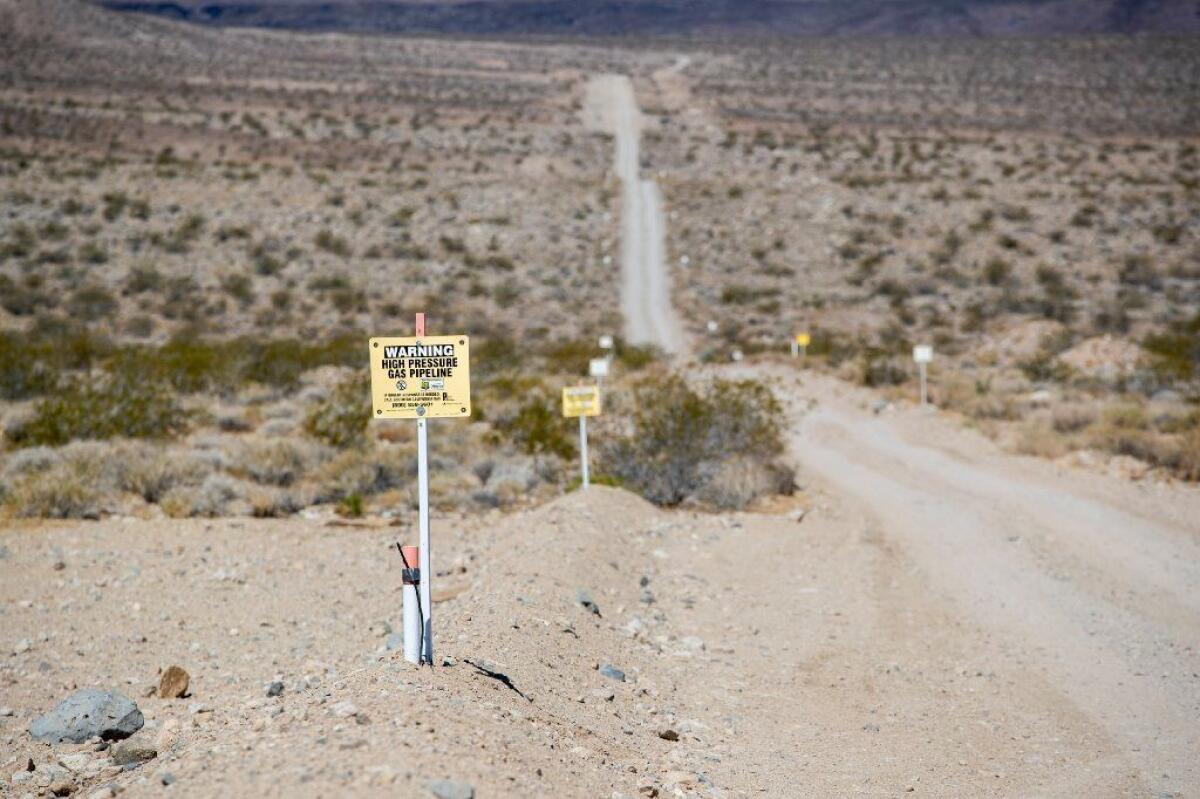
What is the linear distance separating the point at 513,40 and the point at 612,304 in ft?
235

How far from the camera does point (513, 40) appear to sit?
101938 millimetres

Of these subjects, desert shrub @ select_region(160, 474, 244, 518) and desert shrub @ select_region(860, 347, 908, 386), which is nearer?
desert shrub @ select_region(160, 474, 244, 518)

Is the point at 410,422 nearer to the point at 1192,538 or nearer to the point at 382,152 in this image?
the point at 1192,538

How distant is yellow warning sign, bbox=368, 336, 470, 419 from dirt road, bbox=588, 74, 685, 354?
27158 mm

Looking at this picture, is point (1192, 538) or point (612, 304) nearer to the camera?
point (1192, 538)

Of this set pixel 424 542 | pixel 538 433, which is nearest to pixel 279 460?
pixel 538 433

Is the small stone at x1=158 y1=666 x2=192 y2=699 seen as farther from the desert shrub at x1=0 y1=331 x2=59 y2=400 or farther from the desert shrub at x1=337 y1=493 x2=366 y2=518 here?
the desert shrub at x1=0 y1=331 x2=59 y2=400

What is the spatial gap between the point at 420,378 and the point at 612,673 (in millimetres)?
2534

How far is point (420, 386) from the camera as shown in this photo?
18.2ft

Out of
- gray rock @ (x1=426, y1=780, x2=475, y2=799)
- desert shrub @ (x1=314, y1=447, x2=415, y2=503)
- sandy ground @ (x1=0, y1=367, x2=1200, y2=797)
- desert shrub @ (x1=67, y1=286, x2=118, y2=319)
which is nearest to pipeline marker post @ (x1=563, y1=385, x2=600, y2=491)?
sandy ground @ (x1=0, y1=367, x2=1200, y2=797)

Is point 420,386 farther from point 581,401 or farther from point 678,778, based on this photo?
point 581,401

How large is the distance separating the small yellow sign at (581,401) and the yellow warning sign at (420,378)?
622 centimetres

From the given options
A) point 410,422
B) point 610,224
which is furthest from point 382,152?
point 410,422

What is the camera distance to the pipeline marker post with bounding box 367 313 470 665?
5.47 metres
